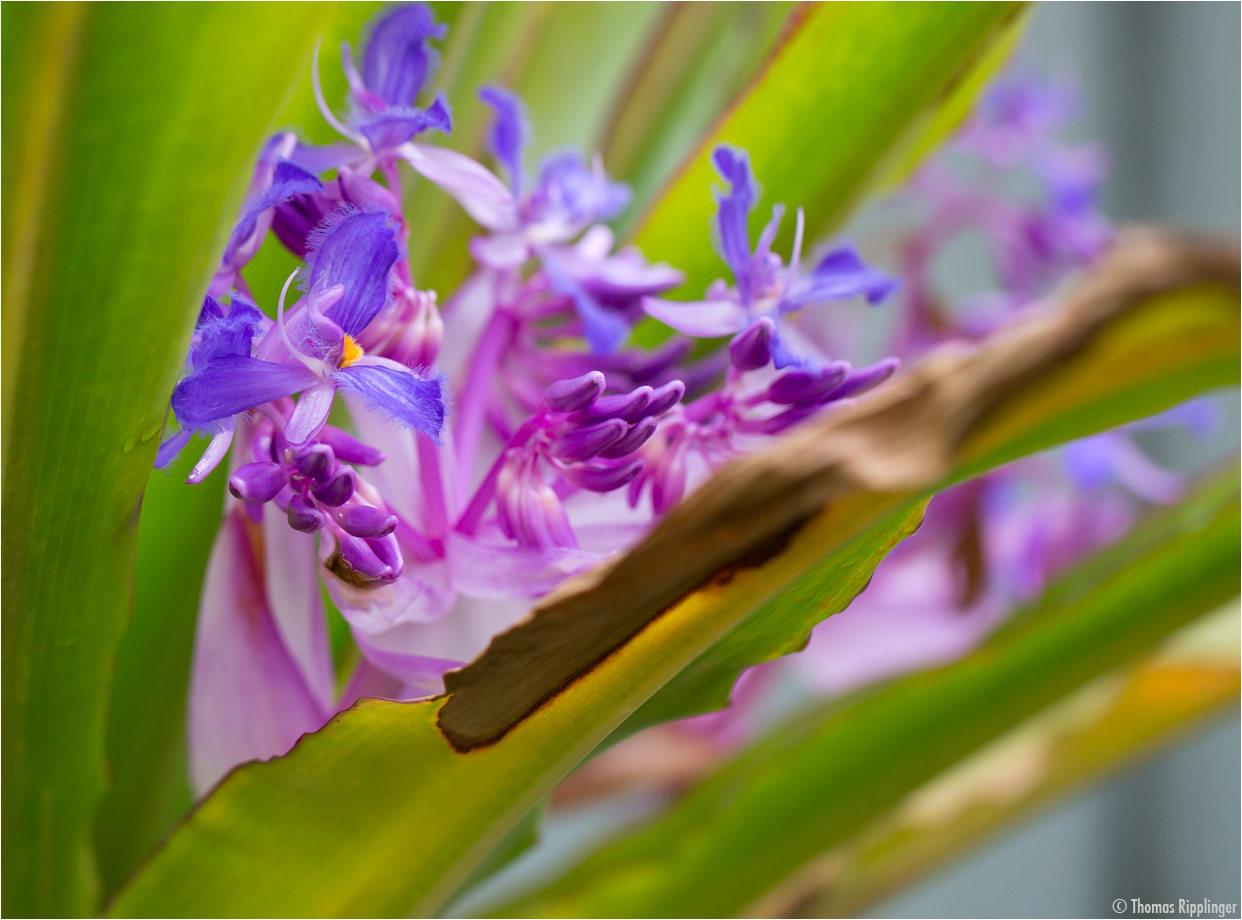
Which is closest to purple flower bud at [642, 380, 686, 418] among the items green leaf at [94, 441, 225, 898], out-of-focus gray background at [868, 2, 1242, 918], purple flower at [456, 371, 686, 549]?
purple flower at [456, 371, 686, 549]

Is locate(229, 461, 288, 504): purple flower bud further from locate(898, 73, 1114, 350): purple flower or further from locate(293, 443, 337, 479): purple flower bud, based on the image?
locate(898, 73, 1114, 350): purple flower

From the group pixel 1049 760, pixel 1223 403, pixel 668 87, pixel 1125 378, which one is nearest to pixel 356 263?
pixel 1125 378

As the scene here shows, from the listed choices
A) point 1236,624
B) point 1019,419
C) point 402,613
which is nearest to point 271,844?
point 402,613

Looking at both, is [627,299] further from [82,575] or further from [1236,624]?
[1236,624]

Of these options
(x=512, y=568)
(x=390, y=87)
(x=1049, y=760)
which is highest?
(x=390, y=87)

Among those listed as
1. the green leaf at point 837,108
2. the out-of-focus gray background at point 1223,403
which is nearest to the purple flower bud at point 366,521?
the green leaf at point 837,108

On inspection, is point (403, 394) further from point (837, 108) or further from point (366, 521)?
point (837, 108)
